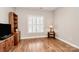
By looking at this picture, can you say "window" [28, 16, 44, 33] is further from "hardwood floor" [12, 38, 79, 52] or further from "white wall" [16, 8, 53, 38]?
"hardwood floor" [12, 38, 79, 52]

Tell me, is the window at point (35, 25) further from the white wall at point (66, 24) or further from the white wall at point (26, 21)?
the white wall at point (66, 24)

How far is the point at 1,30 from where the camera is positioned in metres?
2.58

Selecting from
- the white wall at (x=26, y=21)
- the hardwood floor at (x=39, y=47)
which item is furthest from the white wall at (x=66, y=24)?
the hardwood floor at (x=39, y=47)

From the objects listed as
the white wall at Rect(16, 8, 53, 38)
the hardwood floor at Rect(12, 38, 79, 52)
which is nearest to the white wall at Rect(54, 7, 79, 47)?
the white wall at Rect(16, 8, 53, 38)

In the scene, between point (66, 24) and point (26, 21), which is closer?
point (26, 21)

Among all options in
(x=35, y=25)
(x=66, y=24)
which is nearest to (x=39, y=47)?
(x=35, y=25)

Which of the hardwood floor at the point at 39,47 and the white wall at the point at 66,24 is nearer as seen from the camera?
the hardwood floor at the point at 39,47

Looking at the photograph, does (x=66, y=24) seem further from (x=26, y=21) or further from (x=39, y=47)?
(x=39, y=47)

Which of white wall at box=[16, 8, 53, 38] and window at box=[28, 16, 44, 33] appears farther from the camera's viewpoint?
white wall at box=[16, 8, 53, 38]

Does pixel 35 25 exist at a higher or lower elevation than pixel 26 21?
lower
